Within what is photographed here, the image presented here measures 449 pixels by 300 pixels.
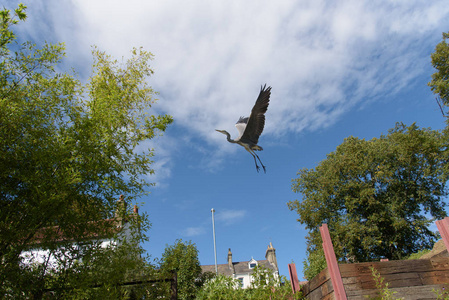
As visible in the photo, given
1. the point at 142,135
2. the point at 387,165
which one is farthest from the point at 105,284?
the point at 387,165

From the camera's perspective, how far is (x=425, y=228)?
56.6 feet

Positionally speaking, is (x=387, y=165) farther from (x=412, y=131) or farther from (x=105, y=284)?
(x=105, y=284)

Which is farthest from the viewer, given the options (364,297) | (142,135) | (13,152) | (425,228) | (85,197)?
(425,228)

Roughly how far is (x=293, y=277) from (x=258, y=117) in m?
3.20

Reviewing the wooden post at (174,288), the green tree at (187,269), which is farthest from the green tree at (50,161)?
the green tree at (187,269)

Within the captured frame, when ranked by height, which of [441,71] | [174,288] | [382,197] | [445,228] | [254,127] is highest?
[441,71]

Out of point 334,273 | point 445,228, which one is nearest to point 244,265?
point 334,273

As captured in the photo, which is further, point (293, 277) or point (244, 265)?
point (244, 265)

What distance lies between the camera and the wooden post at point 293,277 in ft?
14.5

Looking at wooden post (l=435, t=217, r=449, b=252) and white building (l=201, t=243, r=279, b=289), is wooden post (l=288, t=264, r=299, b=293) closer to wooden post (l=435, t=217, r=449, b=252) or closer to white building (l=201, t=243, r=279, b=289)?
wooden post (l=435, t=217, r=449, b=252)

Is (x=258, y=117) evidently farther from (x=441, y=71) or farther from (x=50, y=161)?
(x=441, y=71)

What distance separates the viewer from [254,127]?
251 inches

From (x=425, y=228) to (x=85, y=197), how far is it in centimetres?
1944

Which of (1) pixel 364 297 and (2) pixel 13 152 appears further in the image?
(2) pixel 13 152
